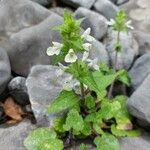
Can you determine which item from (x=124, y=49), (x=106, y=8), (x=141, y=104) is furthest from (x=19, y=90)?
(x=106, y=8)

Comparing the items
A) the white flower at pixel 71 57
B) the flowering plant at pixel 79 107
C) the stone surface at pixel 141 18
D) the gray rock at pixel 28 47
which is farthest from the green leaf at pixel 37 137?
the stone surface at pixel 141 18

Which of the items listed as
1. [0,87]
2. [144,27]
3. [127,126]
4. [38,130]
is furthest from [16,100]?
[144,27]

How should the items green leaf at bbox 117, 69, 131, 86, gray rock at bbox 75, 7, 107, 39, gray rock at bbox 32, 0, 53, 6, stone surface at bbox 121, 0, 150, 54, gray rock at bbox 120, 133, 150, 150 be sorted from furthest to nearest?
gray rock at bbox 32, 0, 53, 6, stone surface at bbox 121, 0, 150, 54, gray rock at bbox 75, 7, 107, 39, green leaf at bbox 117, 69, 131, 86, gray rock at bbox 120, 133, 150, 150

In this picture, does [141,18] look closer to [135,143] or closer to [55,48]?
[135,143]

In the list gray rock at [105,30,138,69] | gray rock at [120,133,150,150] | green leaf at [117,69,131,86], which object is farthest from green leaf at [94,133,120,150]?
gray rock at [105,30,138,69]

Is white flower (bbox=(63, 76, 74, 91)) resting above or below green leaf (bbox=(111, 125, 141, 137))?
above

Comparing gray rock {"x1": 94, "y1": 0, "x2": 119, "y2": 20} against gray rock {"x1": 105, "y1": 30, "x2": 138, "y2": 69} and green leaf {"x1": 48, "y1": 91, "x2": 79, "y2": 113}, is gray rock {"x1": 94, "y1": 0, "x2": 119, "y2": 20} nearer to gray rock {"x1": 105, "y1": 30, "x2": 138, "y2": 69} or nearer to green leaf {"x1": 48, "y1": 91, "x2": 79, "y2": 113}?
gray rock {"x1": 105, "y1": 30, "x2": 138, "y2": 69}

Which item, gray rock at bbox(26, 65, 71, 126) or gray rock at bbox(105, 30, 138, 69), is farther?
gray rock at bbox(105, 30, 138, 69)
